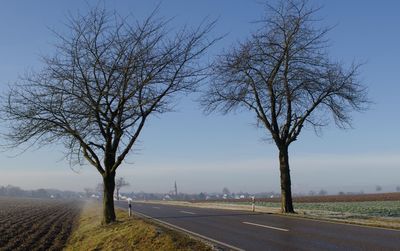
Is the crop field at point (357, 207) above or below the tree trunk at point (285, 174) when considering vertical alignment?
below

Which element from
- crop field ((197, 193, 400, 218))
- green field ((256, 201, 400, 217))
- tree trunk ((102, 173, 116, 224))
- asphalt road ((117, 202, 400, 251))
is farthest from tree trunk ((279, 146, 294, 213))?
tree trunk ((102, 173, 116, 224))

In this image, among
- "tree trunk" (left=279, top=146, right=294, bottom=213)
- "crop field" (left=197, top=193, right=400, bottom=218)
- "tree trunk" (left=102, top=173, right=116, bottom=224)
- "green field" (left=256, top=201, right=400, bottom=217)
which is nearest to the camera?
"tree trunk" (left=102, top=173, right=116, bottom=224)

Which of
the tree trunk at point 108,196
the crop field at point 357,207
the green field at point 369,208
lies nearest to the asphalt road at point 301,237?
the tree trunk at point 108,196

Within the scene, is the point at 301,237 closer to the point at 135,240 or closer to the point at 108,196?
the point at 135,240

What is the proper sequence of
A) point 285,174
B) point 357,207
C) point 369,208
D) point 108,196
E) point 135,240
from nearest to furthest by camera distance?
point 135,240 → point 108,196 → point 285,174 → point 369,208 → point 357,207

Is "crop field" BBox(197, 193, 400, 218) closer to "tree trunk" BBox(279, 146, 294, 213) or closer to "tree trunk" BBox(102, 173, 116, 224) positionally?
"tree trunk" BBox(279, 146, 294, 213)

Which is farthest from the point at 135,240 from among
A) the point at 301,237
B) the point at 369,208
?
the point at 369,208

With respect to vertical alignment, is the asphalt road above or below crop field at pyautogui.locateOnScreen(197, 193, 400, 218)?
below

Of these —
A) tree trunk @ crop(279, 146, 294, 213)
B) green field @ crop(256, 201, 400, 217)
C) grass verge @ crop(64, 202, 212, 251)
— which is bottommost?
grass verge @ crop(64, 202, 212, 251)

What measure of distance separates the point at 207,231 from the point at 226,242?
3.48m

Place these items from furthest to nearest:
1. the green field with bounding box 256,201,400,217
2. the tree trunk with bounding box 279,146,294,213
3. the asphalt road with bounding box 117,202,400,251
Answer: the tree trunk with bounding box 279,146,294,213, the green field with bounding box 256,201,400,217, the asphalt road with bounding box 117,202,400,251

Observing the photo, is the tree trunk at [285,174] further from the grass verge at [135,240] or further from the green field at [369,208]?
the grass verge at [135,240]

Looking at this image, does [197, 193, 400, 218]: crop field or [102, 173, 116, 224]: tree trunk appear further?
[197, 193, 400, 218]: crop field

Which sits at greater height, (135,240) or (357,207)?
(357,207)
